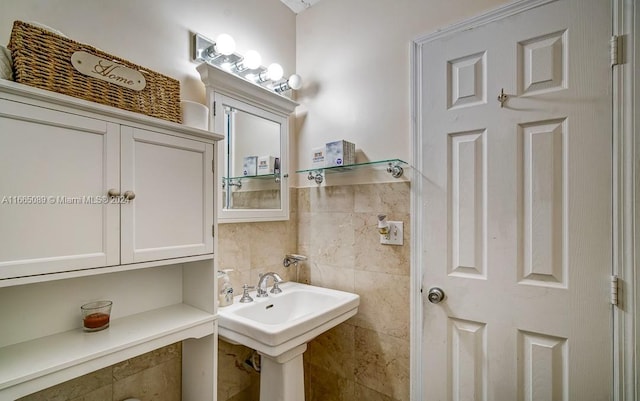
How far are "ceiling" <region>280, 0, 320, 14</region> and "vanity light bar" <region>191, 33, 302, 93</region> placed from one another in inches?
20.3

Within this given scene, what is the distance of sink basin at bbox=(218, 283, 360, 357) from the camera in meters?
1.17

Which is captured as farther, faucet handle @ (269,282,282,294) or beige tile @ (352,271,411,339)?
faucet handle @ (269,282,282,294)

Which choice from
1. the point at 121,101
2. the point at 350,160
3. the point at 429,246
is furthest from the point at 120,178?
the point at 429,246

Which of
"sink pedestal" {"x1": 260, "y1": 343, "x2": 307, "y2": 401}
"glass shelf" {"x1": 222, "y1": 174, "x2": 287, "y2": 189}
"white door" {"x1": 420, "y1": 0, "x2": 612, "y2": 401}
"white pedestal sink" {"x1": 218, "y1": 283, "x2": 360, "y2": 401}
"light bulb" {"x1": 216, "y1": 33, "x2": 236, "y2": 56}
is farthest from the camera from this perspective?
"glass shelf" {"x1": 222, "y1": 174, "x2": 287, "y2": 189}

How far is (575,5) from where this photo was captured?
3.64 feet

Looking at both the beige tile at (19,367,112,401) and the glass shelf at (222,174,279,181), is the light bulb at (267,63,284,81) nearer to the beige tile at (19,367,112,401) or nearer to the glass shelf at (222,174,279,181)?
the glass shelf at (222,174,279,181)

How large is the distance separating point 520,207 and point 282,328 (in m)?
1.08

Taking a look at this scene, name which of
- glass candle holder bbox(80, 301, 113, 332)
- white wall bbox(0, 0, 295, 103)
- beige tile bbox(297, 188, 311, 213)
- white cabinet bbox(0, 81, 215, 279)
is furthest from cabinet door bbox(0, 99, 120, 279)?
beige tile bbox(297, 188, 311, 213)

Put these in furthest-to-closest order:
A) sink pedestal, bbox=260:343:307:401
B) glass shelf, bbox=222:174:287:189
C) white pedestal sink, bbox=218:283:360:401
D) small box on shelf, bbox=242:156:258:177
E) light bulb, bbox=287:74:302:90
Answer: light bulb, bbox=287:74:302:90, small box on shelf, bbox=242:156:258:177, glass shelf, bbox=222:174:287:189, sink pedestal, bbox=260:343:307:401, white pedestal sink, bbox=218:283:360:401

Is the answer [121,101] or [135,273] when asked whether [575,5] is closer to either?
[121,101]

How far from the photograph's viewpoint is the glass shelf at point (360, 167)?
1.50 meters

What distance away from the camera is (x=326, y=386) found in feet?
5.82

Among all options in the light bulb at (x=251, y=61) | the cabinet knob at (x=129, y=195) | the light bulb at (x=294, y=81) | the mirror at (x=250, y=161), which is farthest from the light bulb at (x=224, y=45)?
the cabinet knob at (x=129, y=195)

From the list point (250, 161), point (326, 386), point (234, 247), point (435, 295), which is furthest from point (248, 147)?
point (326, 386)
